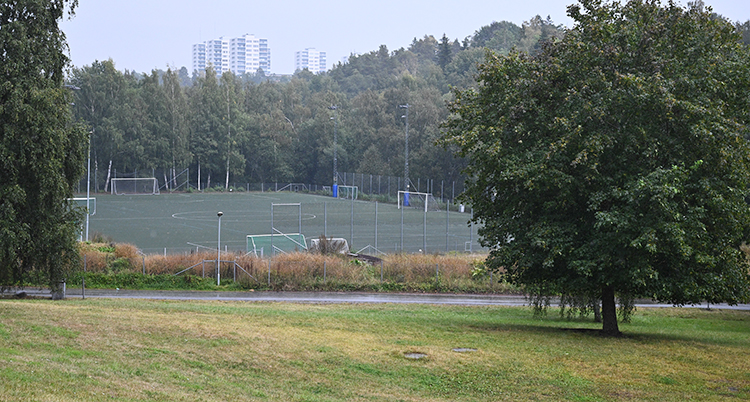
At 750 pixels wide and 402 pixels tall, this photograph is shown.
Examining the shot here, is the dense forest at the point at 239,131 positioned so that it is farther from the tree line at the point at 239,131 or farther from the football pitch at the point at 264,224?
the football pitch at the point at 264,224

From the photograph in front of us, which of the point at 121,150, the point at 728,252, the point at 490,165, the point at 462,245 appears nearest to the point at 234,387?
the point at 490,165

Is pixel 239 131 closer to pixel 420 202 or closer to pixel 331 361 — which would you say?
pixel 420 202

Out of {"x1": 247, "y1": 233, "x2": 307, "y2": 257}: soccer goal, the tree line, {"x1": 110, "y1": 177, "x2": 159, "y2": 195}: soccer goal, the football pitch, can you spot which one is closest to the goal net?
the football pitch

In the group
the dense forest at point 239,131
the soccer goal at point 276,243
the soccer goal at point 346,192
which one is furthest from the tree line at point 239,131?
the soccer goal at point 276,243

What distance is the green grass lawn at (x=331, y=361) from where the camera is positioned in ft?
36.3

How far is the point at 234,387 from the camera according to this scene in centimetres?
1159

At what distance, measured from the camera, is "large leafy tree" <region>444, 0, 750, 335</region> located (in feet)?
56.9

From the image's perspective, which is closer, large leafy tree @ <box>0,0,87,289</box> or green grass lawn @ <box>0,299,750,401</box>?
green grass lawn @ <box>0,299,750,401</box>

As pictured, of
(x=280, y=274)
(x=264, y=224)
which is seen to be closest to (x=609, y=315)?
(x=280, y=274)

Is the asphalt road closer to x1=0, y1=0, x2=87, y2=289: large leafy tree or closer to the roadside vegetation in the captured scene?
the roadside vegetation

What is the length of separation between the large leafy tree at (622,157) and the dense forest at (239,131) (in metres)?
61.9

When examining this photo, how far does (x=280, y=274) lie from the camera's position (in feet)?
109

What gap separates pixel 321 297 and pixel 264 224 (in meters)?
27.0

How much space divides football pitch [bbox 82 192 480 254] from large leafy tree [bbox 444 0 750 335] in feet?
61.9
